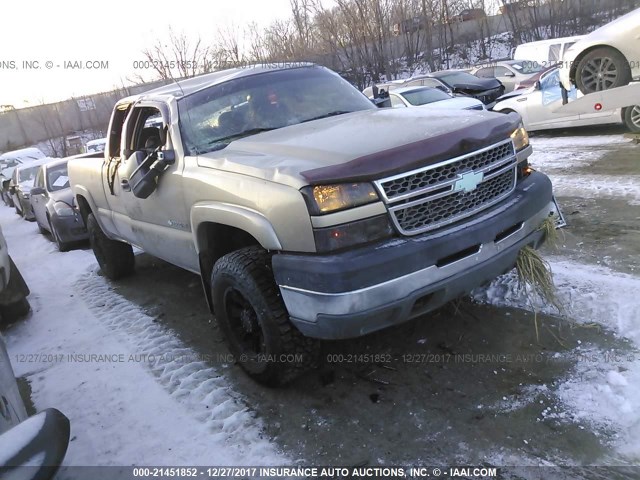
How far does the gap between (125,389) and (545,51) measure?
17.9m

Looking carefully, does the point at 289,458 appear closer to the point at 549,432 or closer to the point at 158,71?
the point at 549,432

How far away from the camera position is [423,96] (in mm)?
12211

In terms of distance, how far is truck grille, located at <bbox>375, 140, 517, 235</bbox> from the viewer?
2650mm

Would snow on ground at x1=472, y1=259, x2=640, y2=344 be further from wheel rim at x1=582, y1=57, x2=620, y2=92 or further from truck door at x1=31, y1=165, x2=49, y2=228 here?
truck door at x1=31, y1=165, x2=49, y2=228

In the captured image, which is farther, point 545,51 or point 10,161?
point 10,161

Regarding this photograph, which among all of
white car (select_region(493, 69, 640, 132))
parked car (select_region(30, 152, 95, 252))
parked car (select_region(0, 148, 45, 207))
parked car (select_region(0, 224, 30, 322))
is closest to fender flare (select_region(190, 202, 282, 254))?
parked car (select_region(0, 224, 30, 322))

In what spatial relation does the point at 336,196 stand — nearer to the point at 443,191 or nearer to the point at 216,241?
the point at 443,191

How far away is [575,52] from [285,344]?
7.08 metres

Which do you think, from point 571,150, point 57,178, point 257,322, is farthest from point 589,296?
point 57,178

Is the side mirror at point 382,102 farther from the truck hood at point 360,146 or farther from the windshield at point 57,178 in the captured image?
the windshield at point 57,178

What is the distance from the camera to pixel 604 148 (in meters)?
8.41

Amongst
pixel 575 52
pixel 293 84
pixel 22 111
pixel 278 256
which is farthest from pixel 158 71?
pixel 278 256

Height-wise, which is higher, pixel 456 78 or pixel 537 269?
pixel 456 78

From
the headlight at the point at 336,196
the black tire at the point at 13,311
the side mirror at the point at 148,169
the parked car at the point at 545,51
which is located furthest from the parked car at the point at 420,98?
the headlight at the point at 336,196
